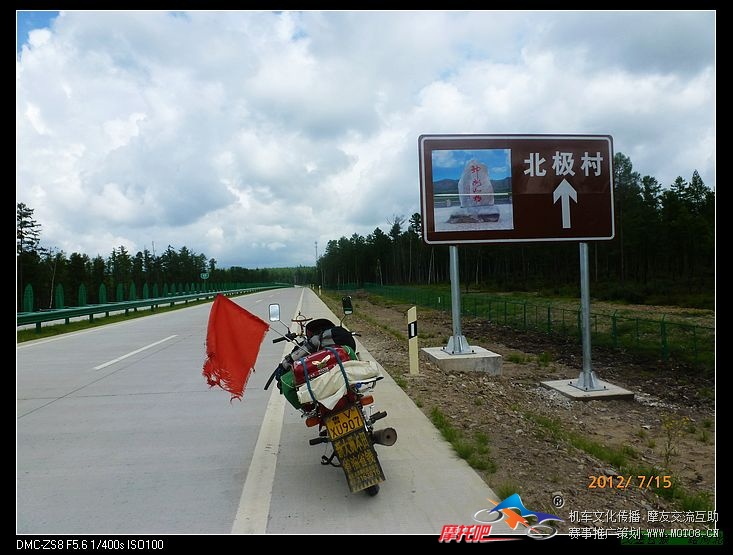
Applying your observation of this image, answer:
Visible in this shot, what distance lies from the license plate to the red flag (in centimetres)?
87

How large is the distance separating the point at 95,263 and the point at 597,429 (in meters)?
84.1

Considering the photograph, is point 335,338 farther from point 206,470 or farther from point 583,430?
point 583,430

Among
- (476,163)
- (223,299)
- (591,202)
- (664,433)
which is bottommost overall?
(664,433)

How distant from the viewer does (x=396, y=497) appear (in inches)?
168

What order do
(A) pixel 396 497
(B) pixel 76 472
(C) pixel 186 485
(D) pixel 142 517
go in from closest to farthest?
(D) pixel 142 517, (A) pixel 396 497, (C) pixel 186 485, (B) pixel 76 472

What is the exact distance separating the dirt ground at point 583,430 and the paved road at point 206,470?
1.80ft

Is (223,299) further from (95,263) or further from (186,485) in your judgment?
(95,263)

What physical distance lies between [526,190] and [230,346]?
6555 millimetres

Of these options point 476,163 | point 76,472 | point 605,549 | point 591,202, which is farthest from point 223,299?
point 591,202

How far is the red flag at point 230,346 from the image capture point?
14.9 ft

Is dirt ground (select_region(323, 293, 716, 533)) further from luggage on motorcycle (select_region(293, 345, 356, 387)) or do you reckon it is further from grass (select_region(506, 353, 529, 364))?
luggage on motorcycle (select_region(293, 345, 356, 387))

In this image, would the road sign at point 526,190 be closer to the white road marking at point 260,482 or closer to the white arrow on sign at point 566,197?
the white arrow on sign at point 566,197

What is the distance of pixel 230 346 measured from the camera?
4.61 meters

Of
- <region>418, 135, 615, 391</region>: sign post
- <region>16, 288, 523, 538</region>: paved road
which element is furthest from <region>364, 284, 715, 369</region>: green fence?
<region>16, 288, 523, 538</region>: paved road
